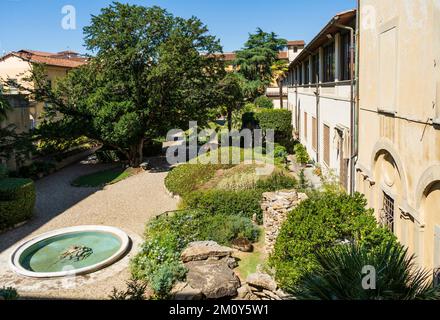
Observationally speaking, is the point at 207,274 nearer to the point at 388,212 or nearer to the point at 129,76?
the point at 388,212

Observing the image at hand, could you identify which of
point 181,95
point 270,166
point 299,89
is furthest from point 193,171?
point 299,89

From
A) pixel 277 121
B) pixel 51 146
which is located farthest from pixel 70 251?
pixel 277 121

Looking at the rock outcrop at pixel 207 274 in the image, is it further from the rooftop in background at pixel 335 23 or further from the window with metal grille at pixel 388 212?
the rooftop in background at pixel 335 23

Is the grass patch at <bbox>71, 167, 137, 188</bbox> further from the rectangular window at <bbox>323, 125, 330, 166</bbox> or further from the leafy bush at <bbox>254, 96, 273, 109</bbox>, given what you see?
the leafy bush at <bbox>254, 96, 273, 109</bbox>

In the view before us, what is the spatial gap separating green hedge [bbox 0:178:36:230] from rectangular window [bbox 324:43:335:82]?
1336 cm

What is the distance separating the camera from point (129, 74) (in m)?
23.8

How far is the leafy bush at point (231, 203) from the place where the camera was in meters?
14.6

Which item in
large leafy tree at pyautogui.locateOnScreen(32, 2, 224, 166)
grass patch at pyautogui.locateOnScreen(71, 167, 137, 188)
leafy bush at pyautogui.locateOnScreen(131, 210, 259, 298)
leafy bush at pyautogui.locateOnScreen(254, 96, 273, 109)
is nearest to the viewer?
leafy bush at pyautogui.locateOnScreen(131, 210, 259, 298)

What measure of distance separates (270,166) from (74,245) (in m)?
10.4

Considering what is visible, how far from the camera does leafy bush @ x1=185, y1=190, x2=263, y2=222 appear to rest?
14.6 m

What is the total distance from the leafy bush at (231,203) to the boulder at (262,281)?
500cm

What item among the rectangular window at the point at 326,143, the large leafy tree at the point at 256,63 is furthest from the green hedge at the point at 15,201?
the large leafy tree at the point at 256,63

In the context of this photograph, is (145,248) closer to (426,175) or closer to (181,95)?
(426,175)

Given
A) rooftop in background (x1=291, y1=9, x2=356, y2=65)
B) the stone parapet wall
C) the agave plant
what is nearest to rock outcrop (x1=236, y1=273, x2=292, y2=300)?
the agave plant
